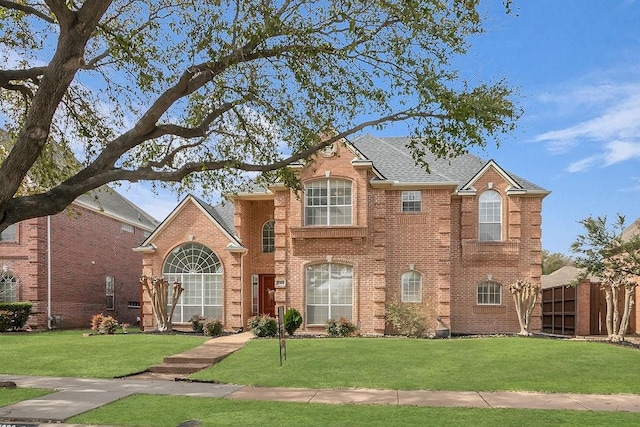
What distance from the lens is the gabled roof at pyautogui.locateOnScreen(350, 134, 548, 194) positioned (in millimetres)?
23188

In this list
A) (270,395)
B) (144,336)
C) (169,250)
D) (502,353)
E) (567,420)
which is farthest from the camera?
(169,250)

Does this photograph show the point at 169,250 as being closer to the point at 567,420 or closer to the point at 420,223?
the point at 420,223

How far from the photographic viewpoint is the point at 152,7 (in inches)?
464

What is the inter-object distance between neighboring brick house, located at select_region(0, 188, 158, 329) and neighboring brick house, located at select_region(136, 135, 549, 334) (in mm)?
5558

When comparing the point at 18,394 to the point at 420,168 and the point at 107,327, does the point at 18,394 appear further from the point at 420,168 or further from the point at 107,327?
the point at 420,168

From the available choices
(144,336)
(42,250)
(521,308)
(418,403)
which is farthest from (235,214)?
(418,403)

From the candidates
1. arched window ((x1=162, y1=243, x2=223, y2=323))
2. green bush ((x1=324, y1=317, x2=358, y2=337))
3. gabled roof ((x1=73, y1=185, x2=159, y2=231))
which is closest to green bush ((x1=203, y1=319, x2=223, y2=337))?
arched window ((x1=162, y1=243, x2=223, y2=323))

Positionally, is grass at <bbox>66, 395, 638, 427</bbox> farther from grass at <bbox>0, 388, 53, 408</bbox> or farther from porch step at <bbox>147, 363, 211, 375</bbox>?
porch step at <bbox>147, 363, 211, 375</bbox>

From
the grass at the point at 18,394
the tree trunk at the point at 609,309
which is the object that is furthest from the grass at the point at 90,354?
the tree trunk at the point at 609,309

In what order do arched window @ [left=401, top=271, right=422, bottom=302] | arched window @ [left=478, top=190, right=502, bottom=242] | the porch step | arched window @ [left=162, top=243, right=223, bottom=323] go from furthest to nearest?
arched window @ [left=162, top=243, right=223, bottom=323] < arched window @ [left=478, top=190, right=502, bottom=242] < arched window @ [left=401, top=271, right=422, bottom=302] < the porch step

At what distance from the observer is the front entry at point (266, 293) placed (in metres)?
26.2

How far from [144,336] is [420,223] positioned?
1156 centimetres

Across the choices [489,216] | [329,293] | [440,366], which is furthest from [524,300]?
[440,366]

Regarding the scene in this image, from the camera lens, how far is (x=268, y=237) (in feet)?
86.1
